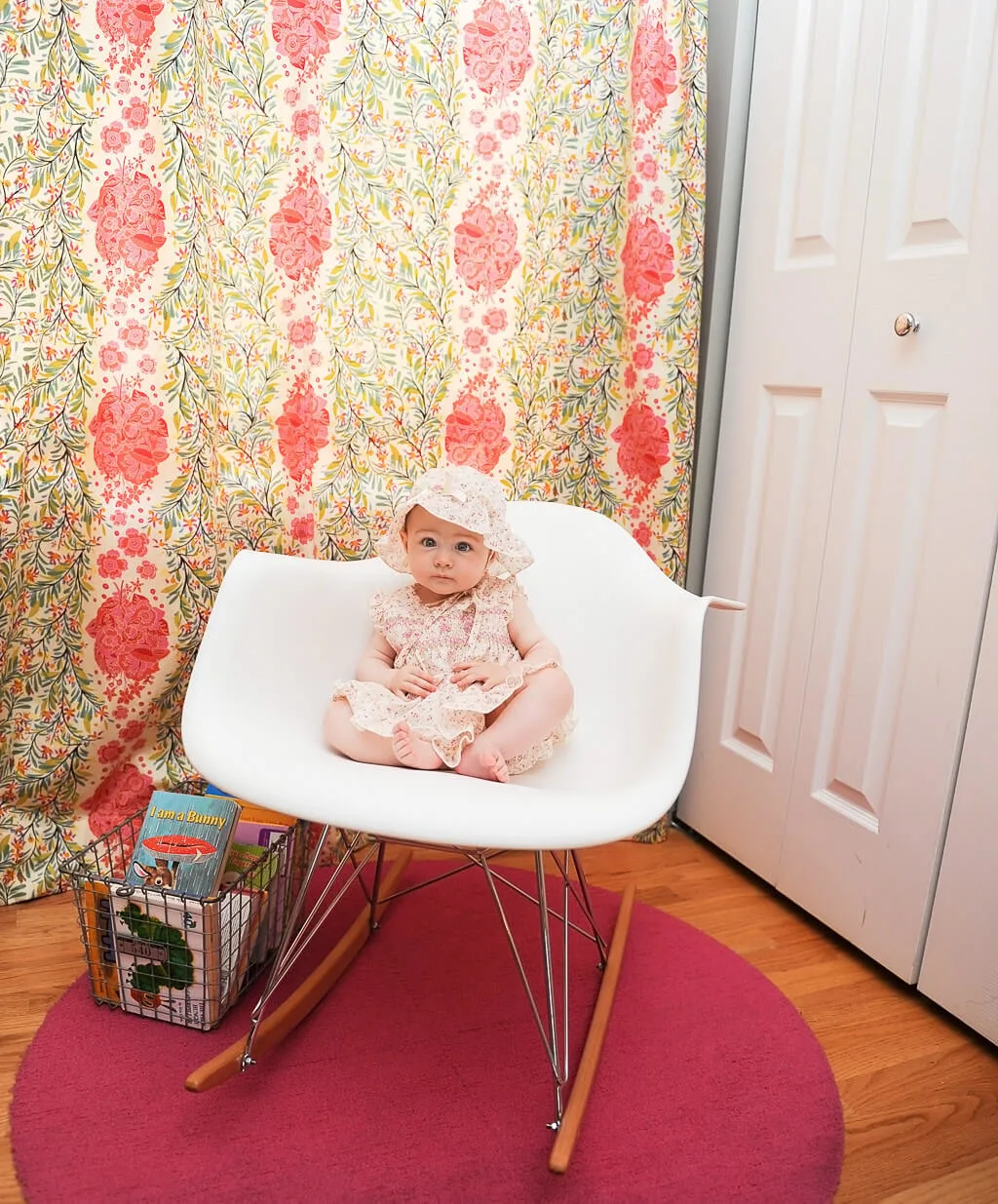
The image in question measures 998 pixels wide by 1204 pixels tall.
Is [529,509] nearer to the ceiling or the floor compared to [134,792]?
nearer to the ceiling

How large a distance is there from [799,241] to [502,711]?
101 centimetres

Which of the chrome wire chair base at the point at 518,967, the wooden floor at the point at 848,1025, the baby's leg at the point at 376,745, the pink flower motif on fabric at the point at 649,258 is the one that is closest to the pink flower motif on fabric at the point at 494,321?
the pink flower motif on fabric at the point at 649,258

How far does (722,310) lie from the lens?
1.94 m

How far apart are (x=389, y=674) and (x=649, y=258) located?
959mm

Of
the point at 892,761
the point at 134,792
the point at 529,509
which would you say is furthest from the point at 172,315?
the point at 892,761

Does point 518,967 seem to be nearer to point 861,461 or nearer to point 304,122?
point 861,461

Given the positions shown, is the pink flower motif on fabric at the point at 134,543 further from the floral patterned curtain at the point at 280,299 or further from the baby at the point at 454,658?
the baby at the point at 454,658

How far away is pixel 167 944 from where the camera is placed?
4.52 ft

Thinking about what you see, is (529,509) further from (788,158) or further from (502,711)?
(788,158)

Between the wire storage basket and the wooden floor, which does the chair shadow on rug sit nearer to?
the wire storage basket

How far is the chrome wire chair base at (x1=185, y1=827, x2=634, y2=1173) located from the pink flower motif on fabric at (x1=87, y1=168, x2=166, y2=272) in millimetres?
966

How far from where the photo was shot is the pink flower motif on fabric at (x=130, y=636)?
170 cm

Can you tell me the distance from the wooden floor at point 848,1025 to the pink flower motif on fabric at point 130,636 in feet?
1.37

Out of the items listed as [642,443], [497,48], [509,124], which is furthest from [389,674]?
[497,48]
